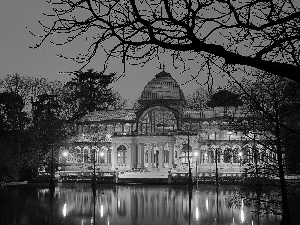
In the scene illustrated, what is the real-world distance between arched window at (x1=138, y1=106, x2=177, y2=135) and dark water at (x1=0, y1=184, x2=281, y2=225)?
979 inches

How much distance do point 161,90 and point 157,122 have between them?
693 cm

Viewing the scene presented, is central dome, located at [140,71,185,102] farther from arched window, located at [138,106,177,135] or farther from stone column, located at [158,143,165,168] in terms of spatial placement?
stone column, located at [158,143,165,168]

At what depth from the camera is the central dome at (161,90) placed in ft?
234

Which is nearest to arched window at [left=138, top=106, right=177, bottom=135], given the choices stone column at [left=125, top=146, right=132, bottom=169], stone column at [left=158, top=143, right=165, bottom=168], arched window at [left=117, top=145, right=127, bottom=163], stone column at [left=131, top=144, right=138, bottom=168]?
stone column at [left=131, top=144, right=138, bottom=168]

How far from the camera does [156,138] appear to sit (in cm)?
6438

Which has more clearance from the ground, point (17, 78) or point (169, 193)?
point (17, 78)

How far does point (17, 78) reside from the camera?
69.0 m

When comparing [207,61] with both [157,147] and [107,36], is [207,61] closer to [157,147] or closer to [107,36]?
[107,36]

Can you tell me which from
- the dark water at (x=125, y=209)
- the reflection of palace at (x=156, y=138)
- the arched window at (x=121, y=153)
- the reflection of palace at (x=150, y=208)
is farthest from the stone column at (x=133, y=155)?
the dark water at (x=125, y=209)

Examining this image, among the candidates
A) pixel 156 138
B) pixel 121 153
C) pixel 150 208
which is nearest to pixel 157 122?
pixel 156 138

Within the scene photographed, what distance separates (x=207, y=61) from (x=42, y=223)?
18.9 metres

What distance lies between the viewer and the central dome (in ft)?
234

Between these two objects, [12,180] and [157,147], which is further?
[157,147]

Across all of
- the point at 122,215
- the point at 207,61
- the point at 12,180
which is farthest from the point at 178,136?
the point at 207,61
